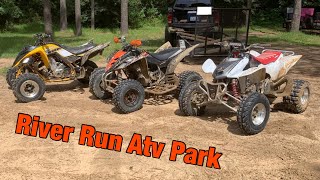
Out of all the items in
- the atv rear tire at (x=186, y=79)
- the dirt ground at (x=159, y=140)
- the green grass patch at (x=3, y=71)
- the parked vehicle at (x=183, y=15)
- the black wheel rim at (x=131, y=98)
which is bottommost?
the dirt ground at (x=159, y=140)

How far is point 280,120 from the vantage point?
559 cm

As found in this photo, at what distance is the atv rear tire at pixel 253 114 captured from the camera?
479cm

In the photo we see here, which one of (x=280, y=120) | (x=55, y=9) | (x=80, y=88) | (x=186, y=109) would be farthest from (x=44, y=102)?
(x=55, y=9)

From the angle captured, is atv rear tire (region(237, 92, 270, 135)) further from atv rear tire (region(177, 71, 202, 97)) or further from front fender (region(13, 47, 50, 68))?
front fender (region(13, 47, 50, 68))

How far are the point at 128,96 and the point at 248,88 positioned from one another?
1.93 metres

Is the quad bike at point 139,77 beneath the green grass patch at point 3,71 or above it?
above

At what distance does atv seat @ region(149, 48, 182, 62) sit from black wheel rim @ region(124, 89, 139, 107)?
92 centimetres

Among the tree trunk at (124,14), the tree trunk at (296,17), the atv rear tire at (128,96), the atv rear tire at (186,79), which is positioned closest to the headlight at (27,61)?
the atv rear tire at (128,96)

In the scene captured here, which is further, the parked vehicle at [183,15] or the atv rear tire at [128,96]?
the parked vehicle at [183,15]

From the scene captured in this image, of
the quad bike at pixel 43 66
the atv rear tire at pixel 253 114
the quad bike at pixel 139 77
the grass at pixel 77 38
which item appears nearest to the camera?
the atv rear tire at pixel 253 114

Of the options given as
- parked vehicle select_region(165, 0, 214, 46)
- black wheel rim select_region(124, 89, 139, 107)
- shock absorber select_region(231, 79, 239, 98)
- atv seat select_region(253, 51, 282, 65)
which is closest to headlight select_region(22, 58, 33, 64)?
black wheel rim select_region(124, 89, 139, 107)

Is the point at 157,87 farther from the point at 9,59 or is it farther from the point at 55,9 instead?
the point at 55,9

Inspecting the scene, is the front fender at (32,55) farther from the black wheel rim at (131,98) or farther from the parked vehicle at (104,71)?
the black wheel rim at (131,98)

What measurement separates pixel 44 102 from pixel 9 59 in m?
5.70
